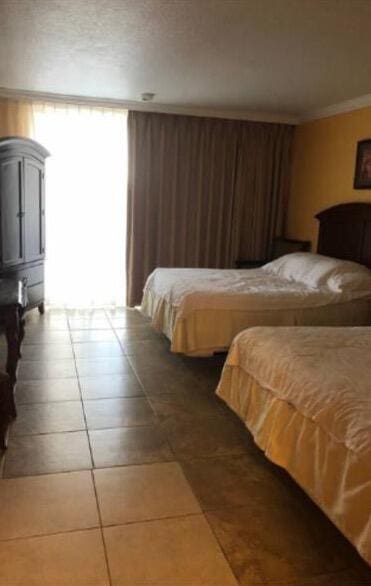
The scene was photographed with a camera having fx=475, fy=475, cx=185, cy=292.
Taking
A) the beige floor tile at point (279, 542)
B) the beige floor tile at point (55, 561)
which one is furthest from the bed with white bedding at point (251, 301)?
the beige floor tile at point (55, 561)

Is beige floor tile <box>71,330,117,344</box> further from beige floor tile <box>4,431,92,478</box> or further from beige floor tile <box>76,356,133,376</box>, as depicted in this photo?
beige floor tile <box>4,431,92,478</box>

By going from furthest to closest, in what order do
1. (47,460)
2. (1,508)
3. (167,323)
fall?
(167,323), (47,460), (1,508)

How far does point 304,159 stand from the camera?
5.59 metres

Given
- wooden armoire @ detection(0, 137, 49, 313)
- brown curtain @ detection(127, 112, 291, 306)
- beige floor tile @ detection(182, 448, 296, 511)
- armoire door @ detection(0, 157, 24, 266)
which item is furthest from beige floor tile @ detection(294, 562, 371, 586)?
brown curtain @ detection(127, 112, 291, 306)

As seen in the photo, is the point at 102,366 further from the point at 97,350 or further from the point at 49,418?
the point at 49,418

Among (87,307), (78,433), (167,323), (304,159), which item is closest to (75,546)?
(78,433)

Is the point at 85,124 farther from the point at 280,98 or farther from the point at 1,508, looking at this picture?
the point at 1,508

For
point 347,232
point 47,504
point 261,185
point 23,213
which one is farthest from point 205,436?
point 261,185

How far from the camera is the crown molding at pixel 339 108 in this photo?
442 centimetres

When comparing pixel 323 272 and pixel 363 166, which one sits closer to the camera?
pixel 323 272

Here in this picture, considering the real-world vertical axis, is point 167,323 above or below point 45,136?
below

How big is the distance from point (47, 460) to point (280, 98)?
3909 millimetres

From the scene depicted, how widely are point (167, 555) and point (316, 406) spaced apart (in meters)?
0.83

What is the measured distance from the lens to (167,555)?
186 centimetres
